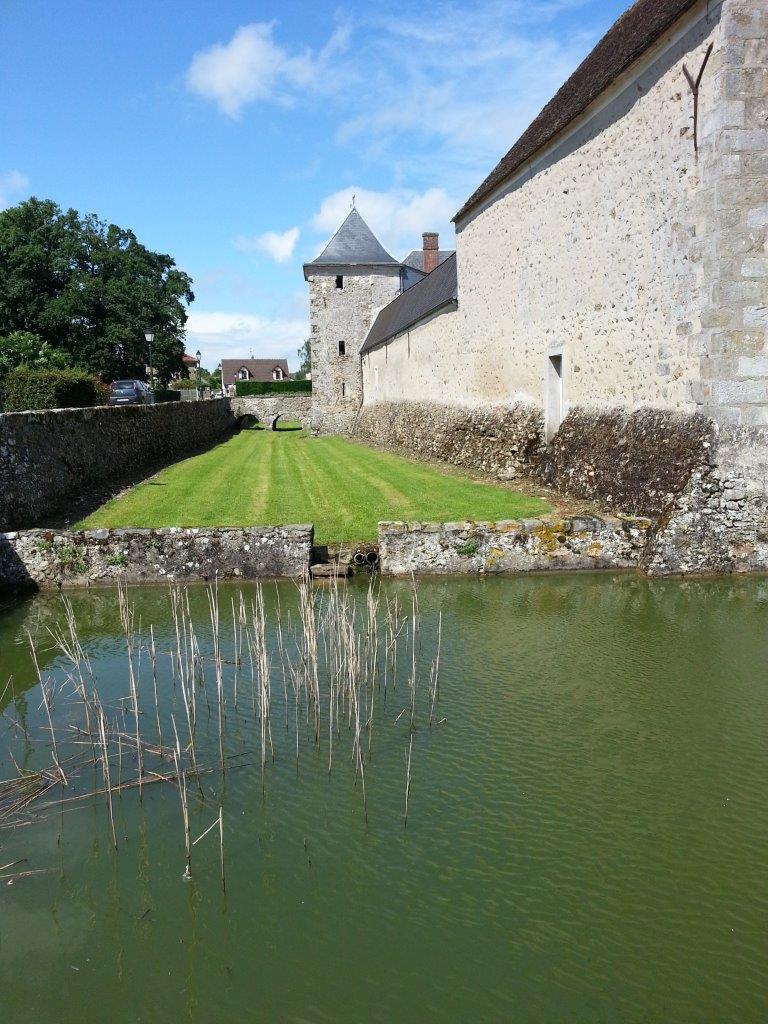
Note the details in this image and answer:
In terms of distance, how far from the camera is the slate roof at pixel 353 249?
32812mm

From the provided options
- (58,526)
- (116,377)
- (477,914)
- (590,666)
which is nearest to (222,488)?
(58,526)

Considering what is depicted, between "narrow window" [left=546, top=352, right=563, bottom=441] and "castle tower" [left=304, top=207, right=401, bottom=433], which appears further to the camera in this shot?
"castle tower" [left=304, top=207, right=401, bottom=433]

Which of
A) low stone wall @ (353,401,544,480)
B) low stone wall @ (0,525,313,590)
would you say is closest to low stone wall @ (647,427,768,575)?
low stone wall @ (0,525,313,590)

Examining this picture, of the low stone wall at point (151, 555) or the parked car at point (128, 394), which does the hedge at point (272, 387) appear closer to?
the parked car at point (128, 394)

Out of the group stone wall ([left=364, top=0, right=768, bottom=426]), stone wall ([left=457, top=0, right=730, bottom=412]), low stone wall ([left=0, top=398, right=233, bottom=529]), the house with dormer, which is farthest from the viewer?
the house with dormer

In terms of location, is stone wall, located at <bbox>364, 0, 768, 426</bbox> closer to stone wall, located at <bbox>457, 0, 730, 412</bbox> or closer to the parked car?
stone wall, located at <bbox>457, 0, 730, 412</bbox>

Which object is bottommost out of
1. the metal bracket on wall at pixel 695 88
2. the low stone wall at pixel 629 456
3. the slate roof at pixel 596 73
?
the low stone wall at pixel 629 456

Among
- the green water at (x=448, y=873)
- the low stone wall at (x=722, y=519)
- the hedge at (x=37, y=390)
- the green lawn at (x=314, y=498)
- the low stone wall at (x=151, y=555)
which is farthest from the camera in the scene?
the hedge at (x=37, y=390)

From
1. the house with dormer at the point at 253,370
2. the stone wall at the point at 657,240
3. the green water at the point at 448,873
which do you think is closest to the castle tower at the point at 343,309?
the stone wall at the point at 657,240

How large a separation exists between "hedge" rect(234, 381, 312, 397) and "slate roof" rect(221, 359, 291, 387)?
137 ft

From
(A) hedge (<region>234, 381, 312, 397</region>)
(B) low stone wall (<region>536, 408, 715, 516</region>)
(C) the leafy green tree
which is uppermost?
(C) the leafy green tree

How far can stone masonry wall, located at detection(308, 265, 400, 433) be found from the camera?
1296 inches

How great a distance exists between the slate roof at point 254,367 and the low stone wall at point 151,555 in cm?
8295

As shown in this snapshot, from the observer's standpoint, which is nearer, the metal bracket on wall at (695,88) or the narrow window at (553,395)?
the metal bracket on wall at (695,88)
